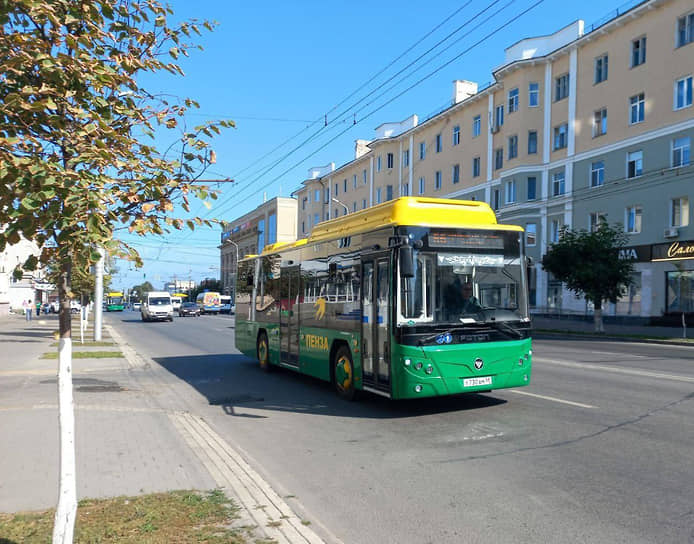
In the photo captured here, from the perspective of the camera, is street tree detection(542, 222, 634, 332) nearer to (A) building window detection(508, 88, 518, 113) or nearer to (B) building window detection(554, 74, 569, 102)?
(B) building window detection(554, 74, 569, 102)

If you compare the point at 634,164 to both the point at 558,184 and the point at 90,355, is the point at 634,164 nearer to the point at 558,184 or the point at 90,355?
the point at 558,184

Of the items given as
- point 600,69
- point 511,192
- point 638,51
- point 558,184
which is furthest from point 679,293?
point 511,192

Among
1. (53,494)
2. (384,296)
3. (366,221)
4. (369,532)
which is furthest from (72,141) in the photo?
(366,221)

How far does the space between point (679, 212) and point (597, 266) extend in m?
5.60

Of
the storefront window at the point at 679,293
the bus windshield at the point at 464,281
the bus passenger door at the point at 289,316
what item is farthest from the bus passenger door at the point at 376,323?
the storefront window at the point at 679,293

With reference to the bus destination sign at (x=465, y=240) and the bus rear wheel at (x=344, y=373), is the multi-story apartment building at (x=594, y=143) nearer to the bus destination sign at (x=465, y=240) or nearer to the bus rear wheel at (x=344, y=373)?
the bus rear wheel at (x=344, y=373)

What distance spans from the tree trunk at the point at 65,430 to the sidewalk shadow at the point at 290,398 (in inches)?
219

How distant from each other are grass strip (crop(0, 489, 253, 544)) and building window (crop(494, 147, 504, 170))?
42153 mm

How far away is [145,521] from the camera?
4707 millimetres

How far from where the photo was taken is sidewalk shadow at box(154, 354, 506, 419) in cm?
980

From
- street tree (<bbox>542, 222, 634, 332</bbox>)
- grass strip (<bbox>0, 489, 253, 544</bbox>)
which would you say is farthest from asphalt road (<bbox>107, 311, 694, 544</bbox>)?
street tree (<bbox>542, 222, 634, 332</bbox>)

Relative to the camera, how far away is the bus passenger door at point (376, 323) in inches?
356

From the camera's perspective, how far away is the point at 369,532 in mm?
4793

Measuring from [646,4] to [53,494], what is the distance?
36.1 metres
